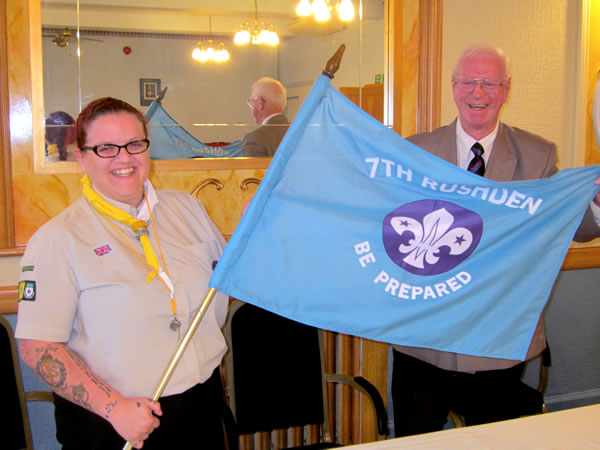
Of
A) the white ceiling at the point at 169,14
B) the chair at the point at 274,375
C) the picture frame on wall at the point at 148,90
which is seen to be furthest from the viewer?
the picture frame on wall at the point at 148,90

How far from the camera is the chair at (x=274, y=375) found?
2.30 metres

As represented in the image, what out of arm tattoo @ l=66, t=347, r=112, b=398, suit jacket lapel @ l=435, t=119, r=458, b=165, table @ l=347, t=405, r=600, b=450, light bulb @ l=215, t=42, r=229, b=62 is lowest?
table @ l=347, t=405, r=600, b=450

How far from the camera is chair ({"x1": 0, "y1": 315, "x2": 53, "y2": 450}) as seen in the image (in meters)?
2.10

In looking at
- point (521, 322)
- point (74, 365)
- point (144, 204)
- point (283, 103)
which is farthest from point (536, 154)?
point (74, 365)

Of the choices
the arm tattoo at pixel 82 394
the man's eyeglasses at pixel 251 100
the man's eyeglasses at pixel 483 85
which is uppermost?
the man's eyeglasses at pixel 251 100

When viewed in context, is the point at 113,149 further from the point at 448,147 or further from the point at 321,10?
the point at 321,10

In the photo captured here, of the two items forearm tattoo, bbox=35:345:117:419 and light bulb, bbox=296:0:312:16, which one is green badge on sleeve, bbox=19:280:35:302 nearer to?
forearm tattoo, bbox=35:345:117:419

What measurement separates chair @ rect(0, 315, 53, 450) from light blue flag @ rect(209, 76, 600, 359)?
3.60ft

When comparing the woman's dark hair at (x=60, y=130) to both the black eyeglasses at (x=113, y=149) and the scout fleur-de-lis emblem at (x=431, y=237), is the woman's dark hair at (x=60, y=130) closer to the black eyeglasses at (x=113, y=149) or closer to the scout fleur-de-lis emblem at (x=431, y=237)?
the black eyeglasses at (x=113, y=149)

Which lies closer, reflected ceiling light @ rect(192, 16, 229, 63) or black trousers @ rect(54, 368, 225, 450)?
black trousers @ rect(54, 368, 225, 450)

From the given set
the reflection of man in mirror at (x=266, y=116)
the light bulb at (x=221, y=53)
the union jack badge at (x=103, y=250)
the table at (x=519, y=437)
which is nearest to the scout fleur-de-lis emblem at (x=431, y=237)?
the table at (x=519, y=437)

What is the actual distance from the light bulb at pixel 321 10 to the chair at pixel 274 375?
58.2 inches

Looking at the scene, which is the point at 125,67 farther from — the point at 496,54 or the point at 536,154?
the point at 536,154

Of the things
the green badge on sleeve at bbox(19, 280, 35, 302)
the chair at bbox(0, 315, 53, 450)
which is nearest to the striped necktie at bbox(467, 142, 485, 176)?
the green badge on sleeve at bbox(19, 280, 35, 302)
